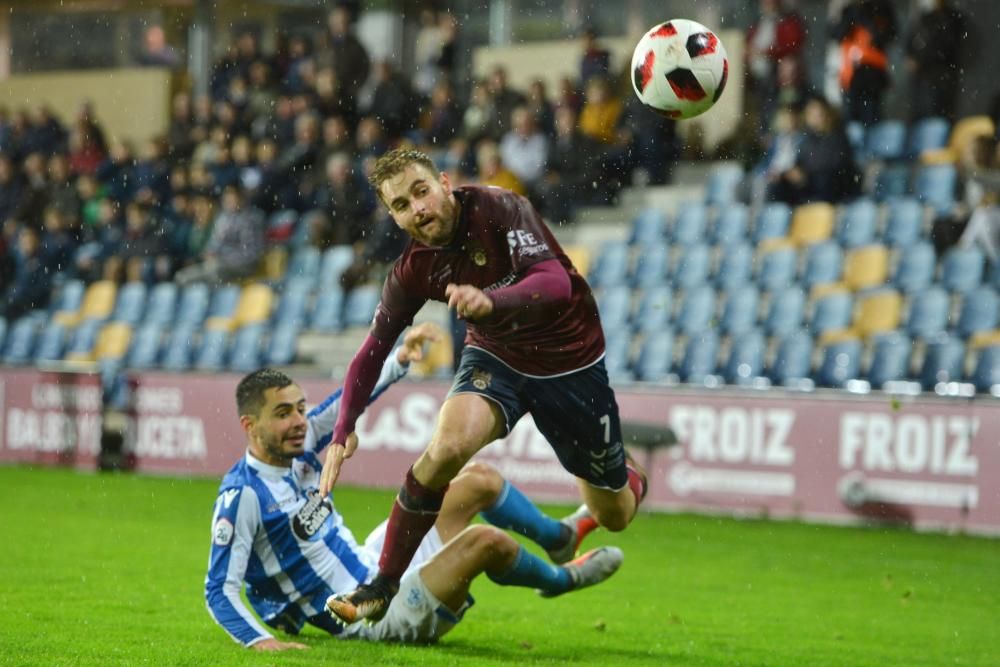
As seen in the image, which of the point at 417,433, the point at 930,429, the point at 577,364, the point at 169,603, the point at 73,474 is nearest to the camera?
the point at 577,364

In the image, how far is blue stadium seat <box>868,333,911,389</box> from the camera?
41.1 feet

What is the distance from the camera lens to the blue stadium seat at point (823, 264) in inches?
545

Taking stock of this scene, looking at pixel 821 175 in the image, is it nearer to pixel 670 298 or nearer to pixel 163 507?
pixel 670 298

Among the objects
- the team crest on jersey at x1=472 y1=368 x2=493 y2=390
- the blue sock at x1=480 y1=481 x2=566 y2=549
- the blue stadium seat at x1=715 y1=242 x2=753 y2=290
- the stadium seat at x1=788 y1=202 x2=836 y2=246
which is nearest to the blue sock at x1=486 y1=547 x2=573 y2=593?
the blue sock at x1=480 y1=481 x2=566 y2=549

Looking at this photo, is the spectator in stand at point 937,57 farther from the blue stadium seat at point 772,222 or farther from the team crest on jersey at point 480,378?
the team crest on jersey at point 480,378

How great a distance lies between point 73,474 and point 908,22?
32.1 ft

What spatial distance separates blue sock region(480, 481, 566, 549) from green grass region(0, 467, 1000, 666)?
1.46ft

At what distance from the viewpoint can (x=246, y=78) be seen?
66.9 feet

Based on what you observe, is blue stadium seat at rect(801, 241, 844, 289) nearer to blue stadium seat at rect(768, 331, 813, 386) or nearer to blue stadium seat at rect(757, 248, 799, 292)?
blue stadium seat at rect(757, 248, 799, 292)

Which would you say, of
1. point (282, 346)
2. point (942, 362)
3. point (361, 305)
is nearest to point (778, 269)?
point (942, 362)

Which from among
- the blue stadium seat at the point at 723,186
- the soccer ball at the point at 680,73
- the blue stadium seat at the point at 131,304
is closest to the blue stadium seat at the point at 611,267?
the blue stadium seat at the point at 723,186

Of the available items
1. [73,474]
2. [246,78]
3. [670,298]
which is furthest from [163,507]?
[246,78]

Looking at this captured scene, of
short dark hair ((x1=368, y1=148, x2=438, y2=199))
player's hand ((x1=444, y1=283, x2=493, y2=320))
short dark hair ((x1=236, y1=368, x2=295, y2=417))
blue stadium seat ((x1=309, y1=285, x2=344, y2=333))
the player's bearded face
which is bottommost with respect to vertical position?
blue stadium seat ((x1=309, y1=285, x2=344, y2=333))

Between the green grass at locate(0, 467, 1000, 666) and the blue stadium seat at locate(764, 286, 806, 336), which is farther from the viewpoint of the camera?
the blue stadium seat at locate(764, 286, 806, 336)
